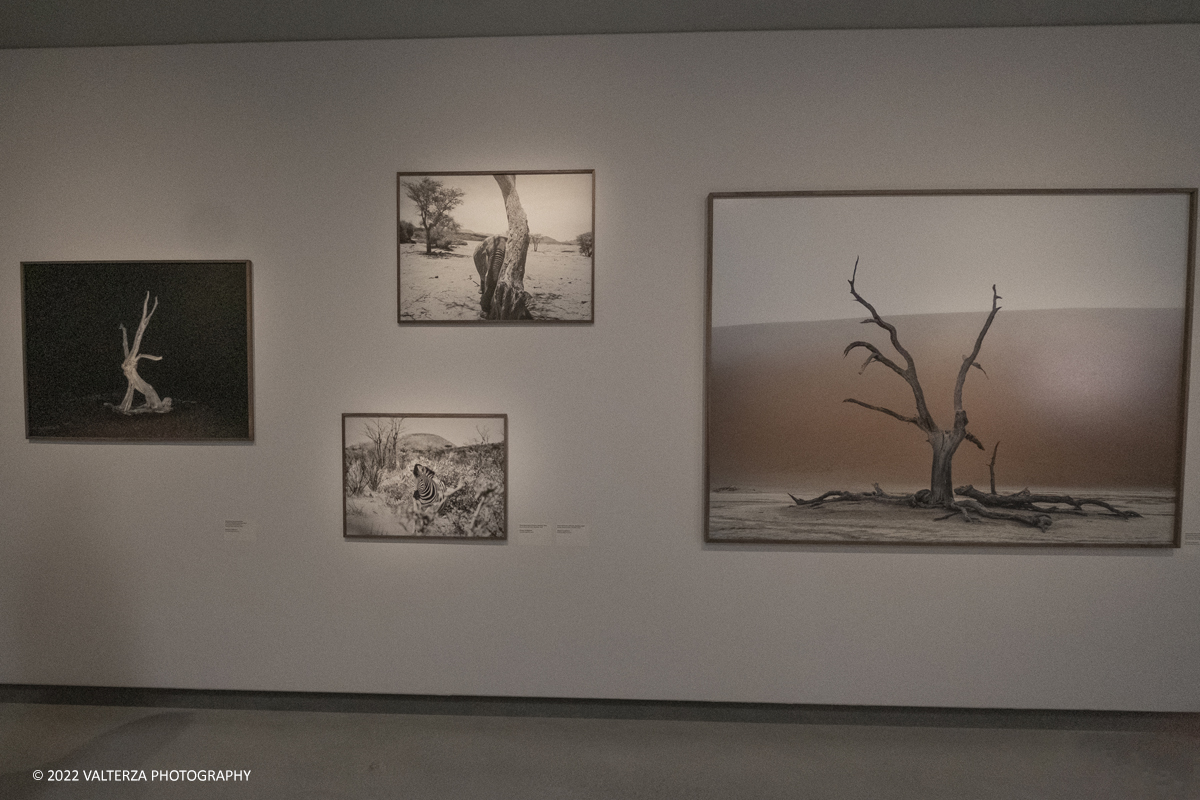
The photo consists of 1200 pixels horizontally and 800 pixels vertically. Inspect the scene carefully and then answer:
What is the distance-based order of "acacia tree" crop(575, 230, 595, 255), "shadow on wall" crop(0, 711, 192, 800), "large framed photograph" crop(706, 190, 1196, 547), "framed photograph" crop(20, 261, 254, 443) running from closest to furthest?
1. "shadow on wall" crop(0, 711, 192, 800)
2. "large framed photograph" crop(706, 190, 1196, 547)
3. "acacia tree" crop(575, 230, 595, 255)
4. "framed photograph" crop(20, 261, 254, 443)

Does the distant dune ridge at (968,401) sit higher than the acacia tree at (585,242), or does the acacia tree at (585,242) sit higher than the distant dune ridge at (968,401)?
the acacia tree at (585,242)

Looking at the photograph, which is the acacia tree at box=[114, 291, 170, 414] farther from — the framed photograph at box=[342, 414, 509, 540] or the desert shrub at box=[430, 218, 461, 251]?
the desert shrub at box=[430, 218, 461, 251]

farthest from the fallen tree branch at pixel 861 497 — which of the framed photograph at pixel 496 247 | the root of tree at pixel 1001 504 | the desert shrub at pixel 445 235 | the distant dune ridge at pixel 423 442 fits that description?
the desert shrub at pixel 445 235

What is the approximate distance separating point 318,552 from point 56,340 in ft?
5.73

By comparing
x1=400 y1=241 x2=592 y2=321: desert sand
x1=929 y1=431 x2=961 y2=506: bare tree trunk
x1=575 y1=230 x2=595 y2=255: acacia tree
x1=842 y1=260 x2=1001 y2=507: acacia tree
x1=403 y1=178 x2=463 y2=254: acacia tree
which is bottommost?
x1=929 y1=431 x2=961 y2=506: bare tree trunk

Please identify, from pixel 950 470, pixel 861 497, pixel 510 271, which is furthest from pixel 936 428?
pixel 510 271

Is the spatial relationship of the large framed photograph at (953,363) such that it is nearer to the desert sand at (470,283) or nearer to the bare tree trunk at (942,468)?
the bare tree trunk at (942,468)

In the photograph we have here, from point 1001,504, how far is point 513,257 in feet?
8.80

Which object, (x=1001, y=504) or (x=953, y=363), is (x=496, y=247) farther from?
(x=1001, y=504)

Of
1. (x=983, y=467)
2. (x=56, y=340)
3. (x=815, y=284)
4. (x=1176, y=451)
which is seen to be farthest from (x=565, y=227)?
(x=1176, y=451)

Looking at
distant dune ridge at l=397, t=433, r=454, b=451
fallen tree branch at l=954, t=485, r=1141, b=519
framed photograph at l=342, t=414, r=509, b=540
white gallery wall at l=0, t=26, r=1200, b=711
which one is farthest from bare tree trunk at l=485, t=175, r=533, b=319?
fallen tree branch at l=954, t=485, r=1141, b=519

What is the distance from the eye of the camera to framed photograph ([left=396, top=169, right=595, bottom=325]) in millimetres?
2906

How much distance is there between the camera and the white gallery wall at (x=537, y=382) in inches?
112

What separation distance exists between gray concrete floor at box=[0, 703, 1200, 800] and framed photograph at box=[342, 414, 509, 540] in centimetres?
100
